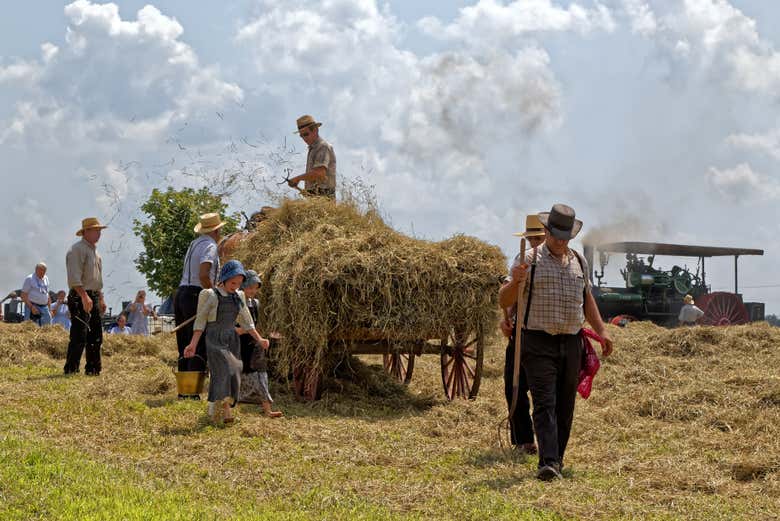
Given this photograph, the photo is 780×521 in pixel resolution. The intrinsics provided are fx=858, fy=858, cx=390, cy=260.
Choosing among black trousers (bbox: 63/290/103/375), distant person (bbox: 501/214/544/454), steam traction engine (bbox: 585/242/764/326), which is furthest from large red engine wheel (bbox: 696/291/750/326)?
distant person (bbox: 501/214/544/454)

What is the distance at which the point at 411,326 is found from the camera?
8.55 m

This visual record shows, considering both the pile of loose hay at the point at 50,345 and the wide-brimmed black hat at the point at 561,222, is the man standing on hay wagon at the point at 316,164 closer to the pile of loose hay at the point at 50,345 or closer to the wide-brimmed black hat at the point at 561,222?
the pile of loose hay at the point at 50,345

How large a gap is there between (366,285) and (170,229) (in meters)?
9.37

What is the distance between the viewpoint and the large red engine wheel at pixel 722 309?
24609 millimetres

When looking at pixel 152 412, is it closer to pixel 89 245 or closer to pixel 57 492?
pixel 57 492

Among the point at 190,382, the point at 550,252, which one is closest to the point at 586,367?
the point at 550,252

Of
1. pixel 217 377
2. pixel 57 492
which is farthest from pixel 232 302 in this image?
pixel 57 492

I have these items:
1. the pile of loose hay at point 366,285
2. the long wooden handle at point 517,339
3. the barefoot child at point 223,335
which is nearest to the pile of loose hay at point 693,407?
the long wooden handle at point 517,339

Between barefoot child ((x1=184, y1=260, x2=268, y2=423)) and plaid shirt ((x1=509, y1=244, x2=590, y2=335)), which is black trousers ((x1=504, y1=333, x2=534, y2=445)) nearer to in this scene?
plaid shirt ((x1=509, y1=244, x2=590, y2=335))

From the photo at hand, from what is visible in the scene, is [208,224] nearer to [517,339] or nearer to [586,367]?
[517,339]

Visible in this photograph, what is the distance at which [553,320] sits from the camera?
6148mm

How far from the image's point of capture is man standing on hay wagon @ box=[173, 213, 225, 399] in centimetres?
866

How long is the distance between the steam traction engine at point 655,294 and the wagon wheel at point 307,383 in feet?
55.6

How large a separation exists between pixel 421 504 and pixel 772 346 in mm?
9915
